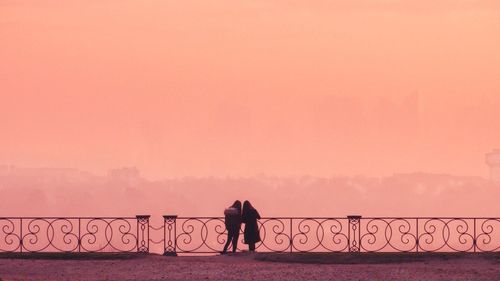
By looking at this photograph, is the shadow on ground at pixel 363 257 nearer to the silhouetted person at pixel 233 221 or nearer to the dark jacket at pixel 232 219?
the silhouetted person at pixel 233 221

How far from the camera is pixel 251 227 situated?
34.3 m

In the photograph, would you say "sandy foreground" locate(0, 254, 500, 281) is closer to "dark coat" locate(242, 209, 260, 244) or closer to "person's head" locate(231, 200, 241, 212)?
"dark coat" locate(242, 209, 260, 244)

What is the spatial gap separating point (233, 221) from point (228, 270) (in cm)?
471

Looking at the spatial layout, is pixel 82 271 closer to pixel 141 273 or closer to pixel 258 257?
pixel 141 273

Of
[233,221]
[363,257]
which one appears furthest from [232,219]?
[363,257]

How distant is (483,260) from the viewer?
3192 cm

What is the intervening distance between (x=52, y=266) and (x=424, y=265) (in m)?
10.2

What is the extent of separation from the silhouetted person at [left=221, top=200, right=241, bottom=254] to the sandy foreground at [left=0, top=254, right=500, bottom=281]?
1723 mm

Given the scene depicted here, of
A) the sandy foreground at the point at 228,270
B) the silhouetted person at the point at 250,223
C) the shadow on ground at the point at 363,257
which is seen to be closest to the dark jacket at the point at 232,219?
the silhouetted person at the point at 250,223

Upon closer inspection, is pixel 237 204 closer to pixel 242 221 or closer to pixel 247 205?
pixel 247 205

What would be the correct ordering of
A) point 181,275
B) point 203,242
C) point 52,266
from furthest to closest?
point 203,242 → point 52,266 → point 181,275

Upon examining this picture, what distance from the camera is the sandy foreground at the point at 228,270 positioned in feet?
94.1

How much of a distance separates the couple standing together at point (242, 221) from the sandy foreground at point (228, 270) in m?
1.75

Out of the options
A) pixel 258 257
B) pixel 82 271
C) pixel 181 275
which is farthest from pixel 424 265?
pixel 82 271
